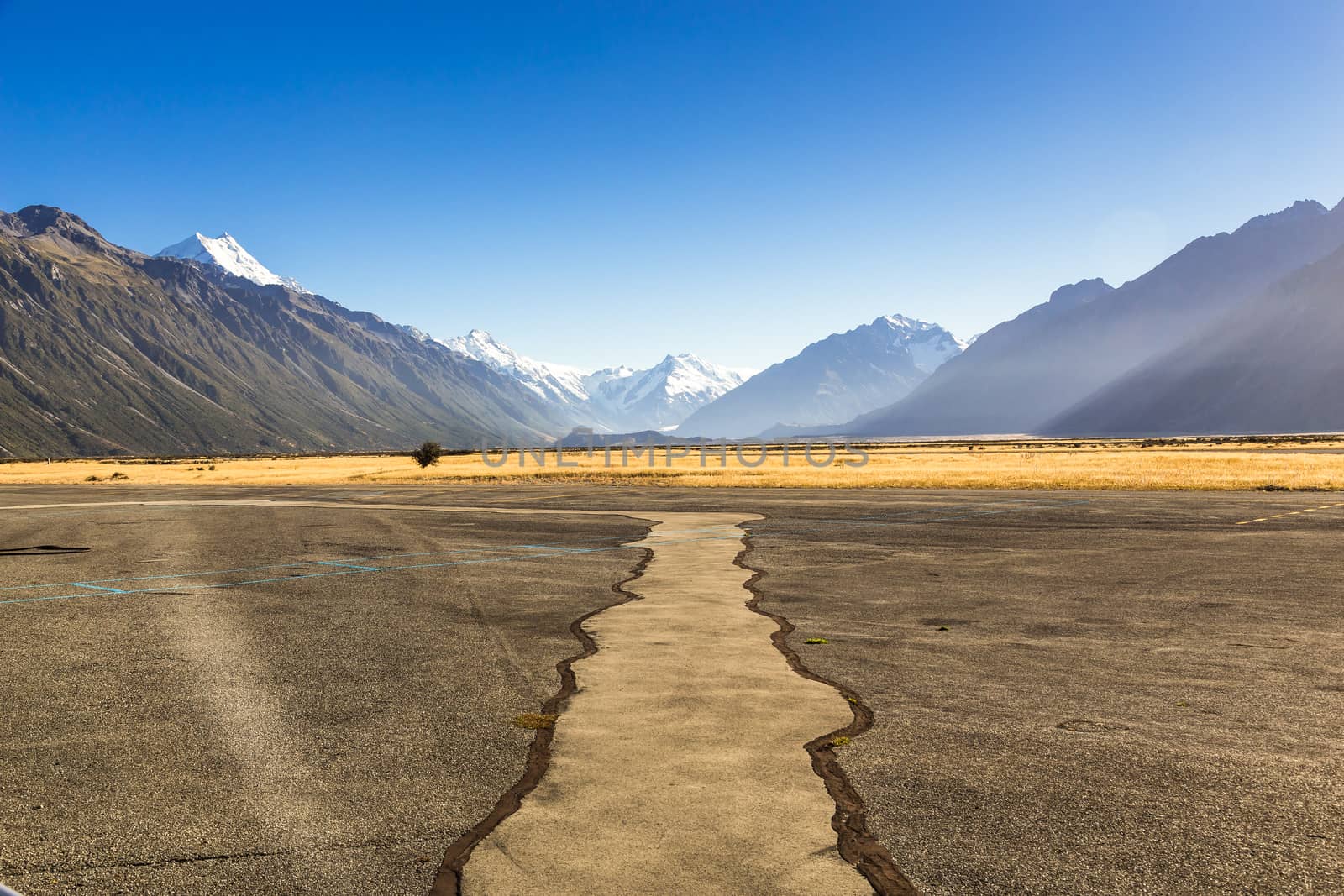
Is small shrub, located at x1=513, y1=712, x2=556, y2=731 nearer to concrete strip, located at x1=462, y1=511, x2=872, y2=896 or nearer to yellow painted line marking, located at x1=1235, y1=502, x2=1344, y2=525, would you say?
concrete strip, located at x1=462, y1=511, x2=872, y2=896

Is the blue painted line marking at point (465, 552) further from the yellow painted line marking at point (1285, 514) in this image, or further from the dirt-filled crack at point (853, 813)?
the dirt-filled crack at point (853, 813)

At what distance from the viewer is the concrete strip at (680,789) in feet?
16.4

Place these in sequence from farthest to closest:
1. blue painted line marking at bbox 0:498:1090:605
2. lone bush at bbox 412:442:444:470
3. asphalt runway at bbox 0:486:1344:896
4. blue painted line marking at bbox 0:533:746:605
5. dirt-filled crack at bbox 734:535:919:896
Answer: lone bush at bbox 412:442:444:470 → blue painted line marking at bbox 0:498:1090:605 → blue painted line marking at bbox 0:533:746:605 → asphalt runway at bbox 0:486:1344:896 → dirt-filled crack at bbox 734:535:919:896

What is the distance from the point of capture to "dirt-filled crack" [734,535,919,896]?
4.95 metres

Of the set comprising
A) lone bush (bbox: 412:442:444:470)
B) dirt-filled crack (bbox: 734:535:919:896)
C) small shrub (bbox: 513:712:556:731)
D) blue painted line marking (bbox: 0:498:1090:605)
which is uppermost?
lone bush (bbox: 412:442:444:470)

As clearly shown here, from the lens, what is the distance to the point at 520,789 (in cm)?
621

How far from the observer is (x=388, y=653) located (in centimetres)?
1054

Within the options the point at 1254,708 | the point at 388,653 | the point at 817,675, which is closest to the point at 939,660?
the point at 817,675

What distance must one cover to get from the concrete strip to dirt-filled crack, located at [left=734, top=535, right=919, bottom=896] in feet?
0.27

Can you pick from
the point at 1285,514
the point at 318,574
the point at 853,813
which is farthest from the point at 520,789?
the point at 1285,514

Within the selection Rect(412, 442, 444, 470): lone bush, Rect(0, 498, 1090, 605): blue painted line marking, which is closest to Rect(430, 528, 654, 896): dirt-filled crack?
Rect(0, 498, 1090, 605): blue painted line marking

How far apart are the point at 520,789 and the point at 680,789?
3.52ft

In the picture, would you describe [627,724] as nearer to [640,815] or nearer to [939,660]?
[640,815]

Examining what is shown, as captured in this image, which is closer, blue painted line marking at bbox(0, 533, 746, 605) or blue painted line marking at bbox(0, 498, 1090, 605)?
blue painted line marking at bbox(0, 533, 746, 605)
